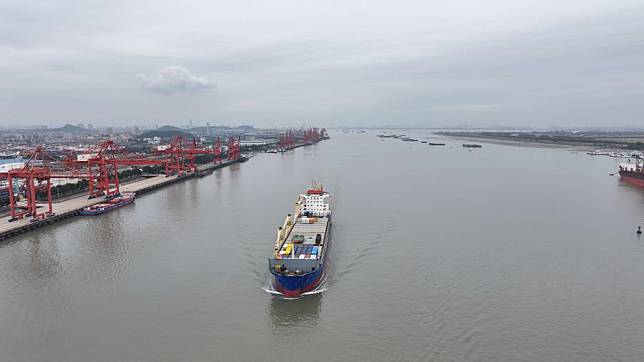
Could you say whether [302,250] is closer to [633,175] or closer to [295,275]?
[295,275]

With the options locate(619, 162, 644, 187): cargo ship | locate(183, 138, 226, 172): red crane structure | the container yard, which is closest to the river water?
the container yard

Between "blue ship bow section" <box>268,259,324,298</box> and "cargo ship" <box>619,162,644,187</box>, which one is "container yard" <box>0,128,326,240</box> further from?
"cargo ship" <box>619,162,644,187</box>

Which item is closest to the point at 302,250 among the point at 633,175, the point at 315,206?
the point at 315,206

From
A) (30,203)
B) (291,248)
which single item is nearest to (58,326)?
(291,248)

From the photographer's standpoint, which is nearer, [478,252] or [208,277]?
[208,277]

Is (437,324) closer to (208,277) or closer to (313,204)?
(208,277)
